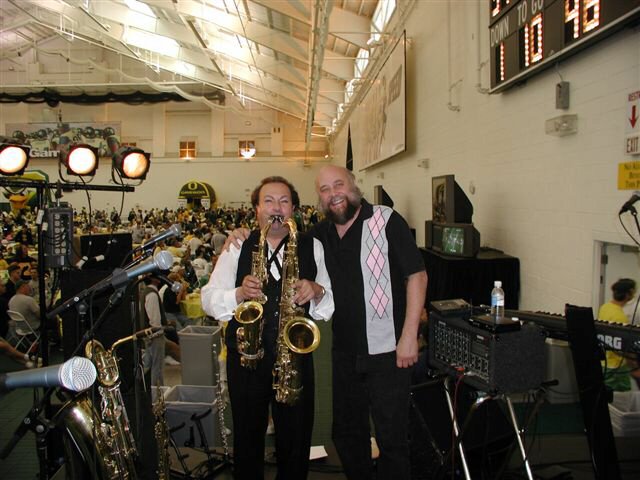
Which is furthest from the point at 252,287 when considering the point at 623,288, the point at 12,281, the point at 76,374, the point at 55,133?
the point at 55,133

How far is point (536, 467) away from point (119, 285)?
295 cm

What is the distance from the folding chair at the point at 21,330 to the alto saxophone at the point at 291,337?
4.97 meters

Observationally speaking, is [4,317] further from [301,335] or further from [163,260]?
[163,260]

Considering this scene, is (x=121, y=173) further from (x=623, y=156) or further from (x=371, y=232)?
(x=623, y=156)

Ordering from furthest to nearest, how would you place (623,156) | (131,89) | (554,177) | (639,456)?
(131,89) < (554,177) < (639,456) < (623,156)

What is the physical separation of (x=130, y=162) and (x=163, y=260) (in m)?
2.39

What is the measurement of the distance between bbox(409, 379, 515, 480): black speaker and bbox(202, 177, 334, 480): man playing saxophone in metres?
0.77

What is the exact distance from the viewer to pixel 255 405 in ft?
8.63

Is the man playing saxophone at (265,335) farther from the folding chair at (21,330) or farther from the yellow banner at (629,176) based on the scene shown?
the folding chair at (21,330)

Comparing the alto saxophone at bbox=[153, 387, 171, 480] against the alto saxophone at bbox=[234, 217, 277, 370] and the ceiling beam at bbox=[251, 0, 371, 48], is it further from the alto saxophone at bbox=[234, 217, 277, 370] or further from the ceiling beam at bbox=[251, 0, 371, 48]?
the ceiling beam at bbox=[251, 0, 371, 48]

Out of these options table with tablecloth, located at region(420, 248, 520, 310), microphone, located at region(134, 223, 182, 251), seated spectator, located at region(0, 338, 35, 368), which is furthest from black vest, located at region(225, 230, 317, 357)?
seated spectator, located at region(0, 338, 35, 368)

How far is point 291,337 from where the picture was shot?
2.71 m

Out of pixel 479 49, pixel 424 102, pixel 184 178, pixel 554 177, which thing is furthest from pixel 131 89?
pixel 554 177

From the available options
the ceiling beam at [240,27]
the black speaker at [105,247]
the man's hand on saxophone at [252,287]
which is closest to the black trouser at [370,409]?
the man's hand on saxophone at [252,287]
